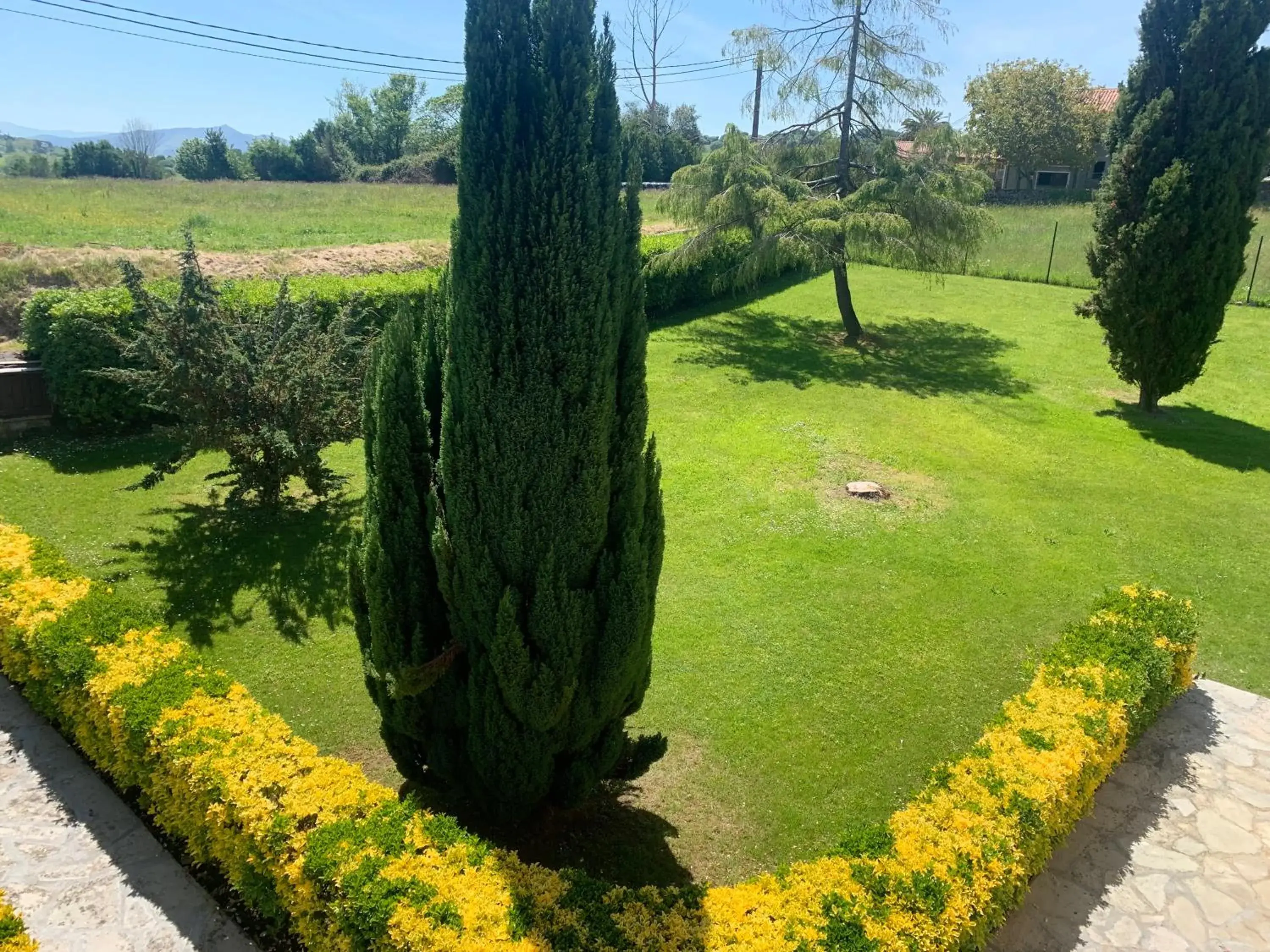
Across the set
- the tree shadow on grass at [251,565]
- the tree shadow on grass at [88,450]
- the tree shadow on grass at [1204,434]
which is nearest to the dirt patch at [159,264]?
the tree shadow on grass at [88,450]

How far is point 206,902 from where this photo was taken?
3.84 m

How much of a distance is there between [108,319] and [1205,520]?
42.0 ft

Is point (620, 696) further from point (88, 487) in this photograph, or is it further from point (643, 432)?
point (88, 487)

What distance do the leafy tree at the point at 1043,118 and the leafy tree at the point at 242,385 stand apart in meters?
38.1

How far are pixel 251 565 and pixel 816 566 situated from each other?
519 cm

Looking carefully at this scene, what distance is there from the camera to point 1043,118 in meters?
35.4

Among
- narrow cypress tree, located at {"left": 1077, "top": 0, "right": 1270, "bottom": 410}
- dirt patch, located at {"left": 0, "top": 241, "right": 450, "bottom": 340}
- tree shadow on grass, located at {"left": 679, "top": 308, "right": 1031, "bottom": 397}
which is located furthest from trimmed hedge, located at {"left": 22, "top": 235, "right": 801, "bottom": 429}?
narrow cypress tree, located at {"left": 1077, "top": 0, "right": 1270, "bottom": 410}

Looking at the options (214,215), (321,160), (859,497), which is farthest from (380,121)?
(859,497)

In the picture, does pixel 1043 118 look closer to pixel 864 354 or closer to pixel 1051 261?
pixel 1051 261

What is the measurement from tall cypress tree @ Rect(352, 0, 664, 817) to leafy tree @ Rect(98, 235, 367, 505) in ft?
11.8

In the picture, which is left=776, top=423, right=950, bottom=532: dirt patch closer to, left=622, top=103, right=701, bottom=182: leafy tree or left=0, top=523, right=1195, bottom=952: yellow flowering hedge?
left=0, top=523, right=1195, bottom=952: yellow flowering hedge

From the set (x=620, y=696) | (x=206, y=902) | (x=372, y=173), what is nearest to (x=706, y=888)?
(x=620, y=696)

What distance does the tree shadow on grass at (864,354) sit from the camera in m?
13.4

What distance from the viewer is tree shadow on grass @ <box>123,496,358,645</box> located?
6242mm
